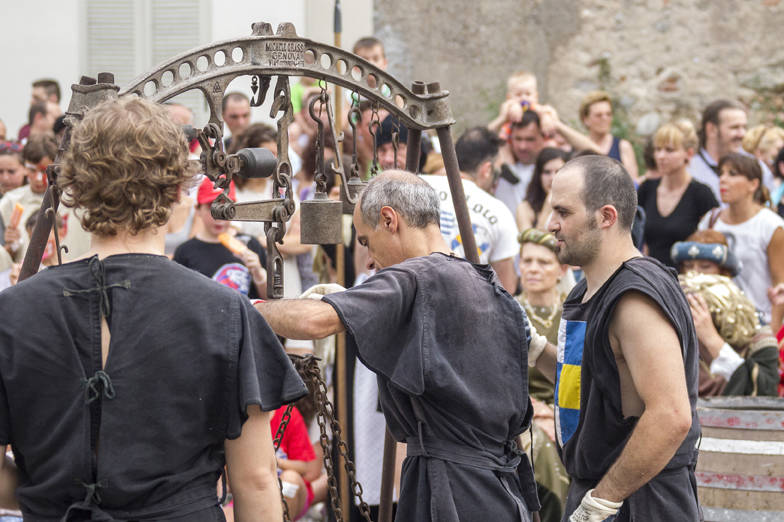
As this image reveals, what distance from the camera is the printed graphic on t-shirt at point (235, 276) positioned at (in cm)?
532

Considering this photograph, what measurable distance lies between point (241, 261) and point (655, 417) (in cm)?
305

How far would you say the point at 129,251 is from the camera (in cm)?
219

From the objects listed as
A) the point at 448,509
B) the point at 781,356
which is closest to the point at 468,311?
the point at 448,509

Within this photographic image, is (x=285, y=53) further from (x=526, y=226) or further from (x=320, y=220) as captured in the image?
(x=526, y=226)

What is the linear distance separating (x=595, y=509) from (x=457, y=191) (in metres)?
1.18

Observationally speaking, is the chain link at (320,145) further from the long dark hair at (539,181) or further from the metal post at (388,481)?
the long dark hair at (539,181)

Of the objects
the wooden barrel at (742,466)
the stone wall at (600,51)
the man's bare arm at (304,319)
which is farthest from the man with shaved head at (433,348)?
the stone wall at (600,51)

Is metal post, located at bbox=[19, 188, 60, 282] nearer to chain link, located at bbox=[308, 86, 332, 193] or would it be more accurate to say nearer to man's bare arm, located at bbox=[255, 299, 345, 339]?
man's bare arm, located at bbox=[255, 299, 345, 339]

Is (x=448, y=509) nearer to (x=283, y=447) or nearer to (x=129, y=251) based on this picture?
(x=129, y=251)

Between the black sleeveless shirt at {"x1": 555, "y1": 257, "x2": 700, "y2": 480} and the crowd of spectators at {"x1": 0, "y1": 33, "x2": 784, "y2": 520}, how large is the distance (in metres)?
1.02

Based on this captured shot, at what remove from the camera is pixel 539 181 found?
672 cm

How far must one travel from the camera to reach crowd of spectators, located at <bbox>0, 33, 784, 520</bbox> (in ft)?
15.7

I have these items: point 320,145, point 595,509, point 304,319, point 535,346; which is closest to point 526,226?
point 535,346

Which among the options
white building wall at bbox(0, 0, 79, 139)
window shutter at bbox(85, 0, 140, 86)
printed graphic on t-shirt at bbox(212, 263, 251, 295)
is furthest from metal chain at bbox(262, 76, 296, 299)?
window shutter at bbox(85, 0, 140, 86)
